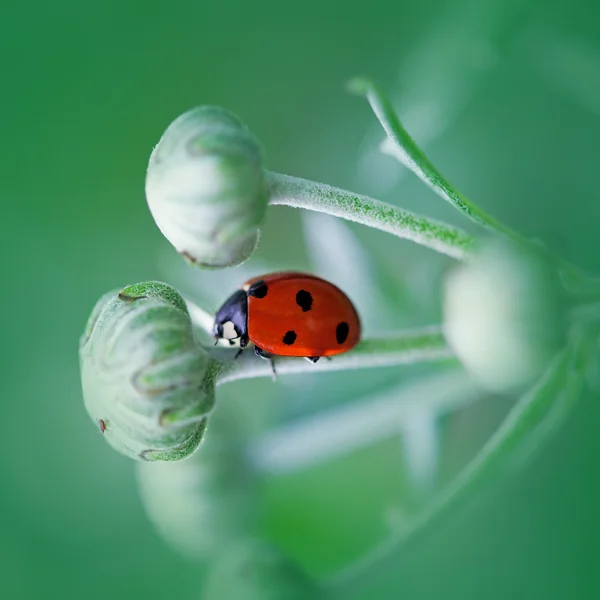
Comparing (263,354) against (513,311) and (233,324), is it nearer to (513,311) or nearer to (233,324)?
(233,324)

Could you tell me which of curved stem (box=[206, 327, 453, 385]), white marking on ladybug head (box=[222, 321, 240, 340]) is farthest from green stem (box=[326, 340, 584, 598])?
white marking on ladybug head (box=[222, 321, 240, 340])

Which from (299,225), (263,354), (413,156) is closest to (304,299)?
(263,354)

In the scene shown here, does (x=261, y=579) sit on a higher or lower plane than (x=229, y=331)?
lower

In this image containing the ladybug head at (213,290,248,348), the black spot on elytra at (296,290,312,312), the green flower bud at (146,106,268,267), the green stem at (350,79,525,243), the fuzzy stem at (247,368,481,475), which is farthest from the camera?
the fuzzy stem at (247,368,481,475)

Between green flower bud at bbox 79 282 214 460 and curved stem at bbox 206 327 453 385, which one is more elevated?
curved stem at bbox 206 327 453 385

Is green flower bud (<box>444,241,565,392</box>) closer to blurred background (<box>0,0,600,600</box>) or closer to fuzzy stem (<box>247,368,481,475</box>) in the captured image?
fuzzy stem (<box>247,368,481,475</box>)

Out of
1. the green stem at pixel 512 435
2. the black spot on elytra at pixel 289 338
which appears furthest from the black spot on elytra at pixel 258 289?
the green stem at pixel 512 435
